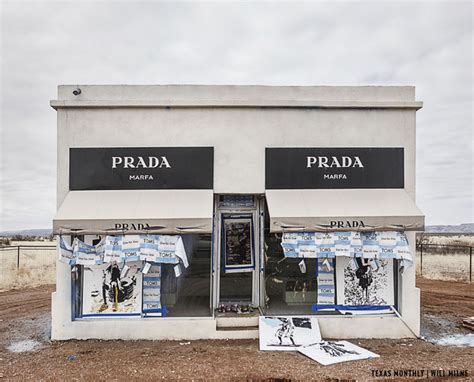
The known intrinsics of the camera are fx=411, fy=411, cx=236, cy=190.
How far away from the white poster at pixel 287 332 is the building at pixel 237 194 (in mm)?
283

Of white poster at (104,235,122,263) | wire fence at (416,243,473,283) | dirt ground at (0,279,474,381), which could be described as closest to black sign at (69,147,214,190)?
white poster at (104,235,122,263)

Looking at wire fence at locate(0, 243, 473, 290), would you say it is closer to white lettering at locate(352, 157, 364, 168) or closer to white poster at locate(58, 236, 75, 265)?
white poster at locate(58, 236, 75, 265)

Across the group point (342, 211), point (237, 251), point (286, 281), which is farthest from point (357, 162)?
point (237, 251)

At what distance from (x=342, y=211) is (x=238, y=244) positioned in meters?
2.44

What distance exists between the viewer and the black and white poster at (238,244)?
9.29 metres

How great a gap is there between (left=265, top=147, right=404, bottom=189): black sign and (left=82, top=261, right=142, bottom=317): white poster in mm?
3547

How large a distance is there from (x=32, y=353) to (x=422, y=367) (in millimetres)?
7081

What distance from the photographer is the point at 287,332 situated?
8297 mm

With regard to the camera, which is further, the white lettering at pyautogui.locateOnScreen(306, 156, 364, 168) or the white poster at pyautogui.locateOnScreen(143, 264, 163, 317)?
the white lettering at pyautogui.locateOnScreen(306, 156, 364, 168)

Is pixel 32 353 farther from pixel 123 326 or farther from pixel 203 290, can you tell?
pixel 203 290

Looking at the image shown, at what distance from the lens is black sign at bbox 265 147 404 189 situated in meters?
8.89

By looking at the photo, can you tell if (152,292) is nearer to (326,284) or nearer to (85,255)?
(85,255)

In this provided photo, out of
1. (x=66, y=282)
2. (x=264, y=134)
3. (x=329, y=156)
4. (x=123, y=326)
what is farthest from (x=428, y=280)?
(x=66, y=282)

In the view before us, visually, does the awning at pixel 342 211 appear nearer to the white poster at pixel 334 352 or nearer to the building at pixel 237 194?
the building at pixel 237 194
